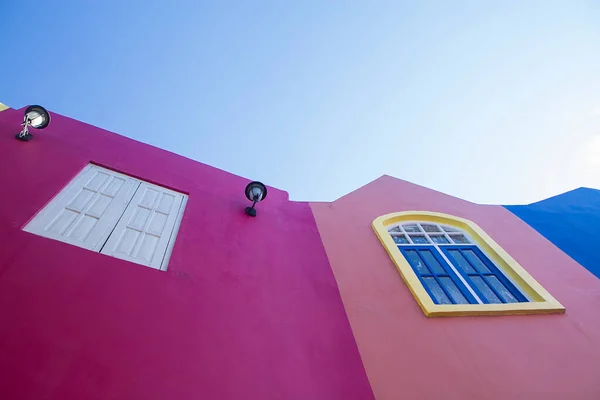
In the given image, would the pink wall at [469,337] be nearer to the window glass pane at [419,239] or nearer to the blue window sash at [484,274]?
the blue window sash at [484,274]

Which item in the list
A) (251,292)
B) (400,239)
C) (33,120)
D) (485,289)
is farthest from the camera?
(400,239)

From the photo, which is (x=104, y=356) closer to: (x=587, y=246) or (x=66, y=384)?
(x=66, y=384)

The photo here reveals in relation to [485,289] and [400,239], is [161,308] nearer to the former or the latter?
[400,239]

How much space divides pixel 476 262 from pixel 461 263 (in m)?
0.28

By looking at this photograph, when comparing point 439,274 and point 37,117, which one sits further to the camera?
point 439,274

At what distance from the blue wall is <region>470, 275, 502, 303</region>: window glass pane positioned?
5.65 feet

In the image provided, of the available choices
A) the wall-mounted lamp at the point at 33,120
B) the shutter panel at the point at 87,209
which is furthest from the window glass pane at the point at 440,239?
the wall-mounted lamp at the point at 33,120

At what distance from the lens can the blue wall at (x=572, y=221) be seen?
5.36 meters

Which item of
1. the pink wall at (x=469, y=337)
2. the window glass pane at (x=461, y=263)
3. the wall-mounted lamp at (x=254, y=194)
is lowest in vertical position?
the pink wall at (x=469, y=337)

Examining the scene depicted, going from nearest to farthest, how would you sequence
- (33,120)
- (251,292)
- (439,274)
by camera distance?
(251,292) < (33,120) < (439,274)

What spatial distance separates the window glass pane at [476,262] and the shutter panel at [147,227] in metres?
4.28

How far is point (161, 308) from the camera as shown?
310 centimetres

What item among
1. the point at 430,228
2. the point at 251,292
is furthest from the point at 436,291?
the point at 251,292

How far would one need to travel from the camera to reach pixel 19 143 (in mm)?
4086
